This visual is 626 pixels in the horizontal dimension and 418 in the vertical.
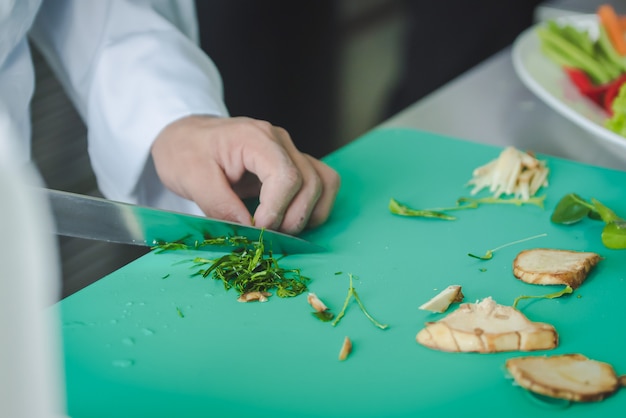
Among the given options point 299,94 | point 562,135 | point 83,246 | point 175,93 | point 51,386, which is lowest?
point 83,246

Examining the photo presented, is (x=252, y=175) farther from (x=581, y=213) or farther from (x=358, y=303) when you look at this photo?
(x=581, y=213)

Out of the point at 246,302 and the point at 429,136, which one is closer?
the point at 246,302

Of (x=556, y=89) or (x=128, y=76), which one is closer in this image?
(x=128, y=76)

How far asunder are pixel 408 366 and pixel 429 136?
0.67m

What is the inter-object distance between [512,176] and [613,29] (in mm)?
718

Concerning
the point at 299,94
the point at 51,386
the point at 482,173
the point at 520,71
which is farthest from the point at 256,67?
the point at 51,386

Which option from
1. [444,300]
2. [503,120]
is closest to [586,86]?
[503,120]

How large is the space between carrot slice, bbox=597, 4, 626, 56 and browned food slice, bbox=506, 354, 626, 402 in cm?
107

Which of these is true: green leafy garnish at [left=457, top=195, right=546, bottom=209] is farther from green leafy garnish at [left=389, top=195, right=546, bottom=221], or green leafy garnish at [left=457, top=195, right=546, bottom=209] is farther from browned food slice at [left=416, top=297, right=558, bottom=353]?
browned food slice at [left=416, top=297, right=558, bottom=353]

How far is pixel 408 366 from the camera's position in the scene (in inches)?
30.5

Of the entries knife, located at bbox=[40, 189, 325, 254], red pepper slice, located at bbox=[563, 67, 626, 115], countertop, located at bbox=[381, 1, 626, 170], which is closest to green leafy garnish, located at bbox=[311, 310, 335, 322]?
knife, located at bbox=[40, 189, 325, 254]

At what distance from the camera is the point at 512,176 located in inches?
45.6

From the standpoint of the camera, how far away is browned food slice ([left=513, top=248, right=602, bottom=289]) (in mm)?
892

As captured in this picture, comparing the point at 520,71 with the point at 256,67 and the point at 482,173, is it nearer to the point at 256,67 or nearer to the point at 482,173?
the point at 482,173
